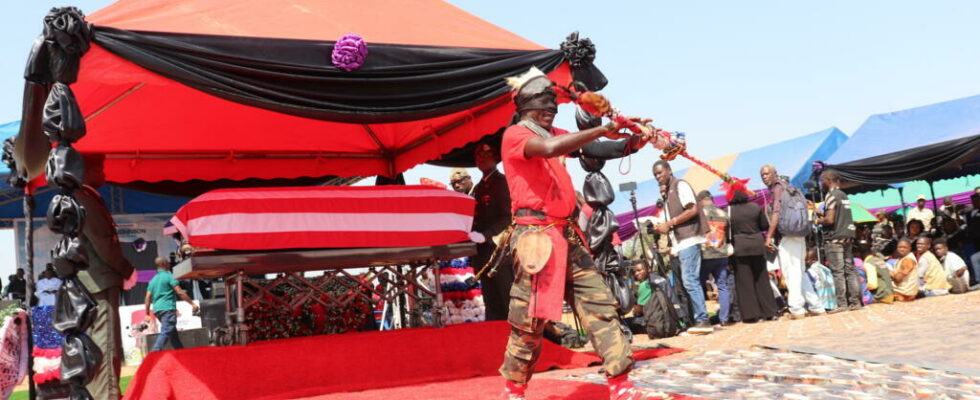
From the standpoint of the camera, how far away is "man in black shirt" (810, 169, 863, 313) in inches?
385

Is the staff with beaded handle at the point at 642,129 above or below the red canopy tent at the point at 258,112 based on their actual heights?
below

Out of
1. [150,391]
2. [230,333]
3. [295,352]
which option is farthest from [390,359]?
[150,391]

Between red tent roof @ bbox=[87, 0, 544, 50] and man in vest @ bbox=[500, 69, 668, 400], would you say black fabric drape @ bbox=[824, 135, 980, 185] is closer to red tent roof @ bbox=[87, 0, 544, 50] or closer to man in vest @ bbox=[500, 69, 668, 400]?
red tent roof @ bbox=[87, 0, 544, 50]

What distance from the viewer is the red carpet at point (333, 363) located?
503 centimetres

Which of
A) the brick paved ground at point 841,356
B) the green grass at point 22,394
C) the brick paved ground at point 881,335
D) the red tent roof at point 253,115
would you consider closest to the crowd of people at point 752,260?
the brick paved ground at point 881,335

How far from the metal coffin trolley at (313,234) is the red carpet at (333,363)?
0.34 m

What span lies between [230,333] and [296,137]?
2.70 metres

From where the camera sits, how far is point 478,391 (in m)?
4.90

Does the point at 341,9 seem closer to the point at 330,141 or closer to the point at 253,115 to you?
the point at 253,115

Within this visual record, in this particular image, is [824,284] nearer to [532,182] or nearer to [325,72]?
[532,182]

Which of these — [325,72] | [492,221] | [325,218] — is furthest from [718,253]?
[325,72]

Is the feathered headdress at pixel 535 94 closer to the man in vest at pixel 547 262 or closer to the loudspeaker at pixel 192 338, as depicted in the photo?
the man in vest at pixel 547 262

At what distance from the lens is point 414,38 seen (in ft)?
17.7

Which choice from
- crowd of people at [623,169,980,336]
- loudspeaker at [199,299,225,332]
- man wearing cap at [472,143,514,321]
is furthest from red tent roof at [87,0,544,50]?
loudspeaker at [199,299,225,332]
